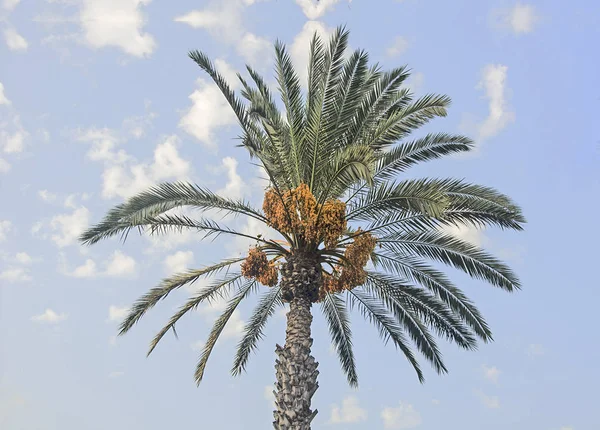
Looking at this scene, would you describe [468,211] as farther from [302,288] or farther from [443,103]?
[302,288]

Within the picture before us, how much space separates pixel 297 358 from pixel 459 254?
4221 millimetres

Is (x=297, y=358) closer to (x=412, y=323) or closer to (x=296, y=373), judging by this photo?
(x=296, y=373)

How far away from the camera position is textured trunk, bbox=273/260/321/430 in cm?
1311

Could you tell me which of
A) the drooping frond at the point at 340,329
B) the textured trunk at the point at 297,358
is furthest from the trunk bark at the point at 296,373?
the drooping frond at the point at 340,329

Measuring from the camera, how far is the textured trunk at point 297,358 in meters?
13.1

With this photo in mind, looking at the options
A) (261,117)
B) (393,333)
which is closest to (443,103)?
(261,117)

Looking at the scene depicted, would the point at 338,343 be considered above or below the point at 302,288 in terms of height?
above

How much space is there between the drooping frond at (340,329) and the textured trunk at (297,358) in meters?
3.89

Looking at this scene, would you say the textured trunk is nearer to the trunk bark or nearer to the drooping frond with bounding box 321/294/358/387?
the trunk bark

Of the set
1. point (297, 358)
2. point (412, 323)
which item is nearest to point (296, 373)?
point (297, 358)

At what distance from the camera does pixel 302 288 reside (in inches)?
544

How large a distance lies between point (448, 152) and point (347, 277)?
3.50 m

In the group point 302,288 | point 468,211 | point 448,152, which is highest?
point 448,152

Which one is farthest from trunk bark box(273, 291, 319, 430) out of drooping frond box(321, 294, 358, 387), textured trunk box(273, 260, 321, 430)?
drooping frond box(321, 294, 358, 387)
